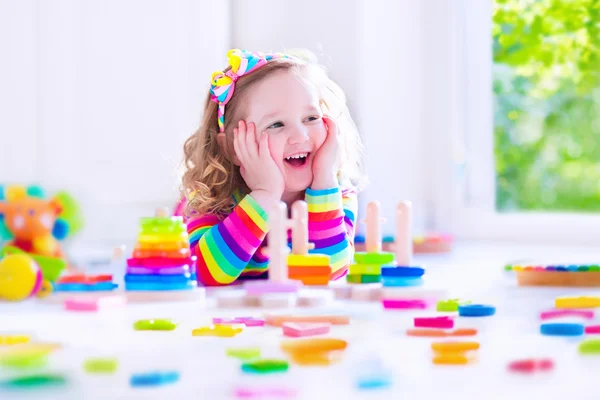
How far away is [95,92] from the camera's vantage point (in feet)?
6.75

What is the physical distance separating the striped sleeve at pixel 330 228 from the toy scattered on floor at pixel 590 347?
0.65 m

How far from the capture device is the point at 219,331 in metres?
0.71

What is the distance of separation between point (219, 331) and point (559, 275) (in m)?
0.51

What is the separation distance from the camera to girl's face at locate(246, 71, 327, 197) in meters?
1.29

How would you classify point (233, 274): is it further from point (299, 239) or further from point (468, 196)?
point (468, 196)

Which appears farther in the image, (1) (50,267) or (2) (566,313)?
(1) (50,267)

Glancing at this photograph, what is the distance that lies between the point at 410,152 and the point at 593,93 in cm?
92

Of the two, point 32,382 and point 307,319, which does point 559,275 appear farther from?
point 32,382

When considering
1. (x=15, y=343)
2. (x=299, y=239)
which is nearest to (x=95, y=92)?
(x=299, y=239)

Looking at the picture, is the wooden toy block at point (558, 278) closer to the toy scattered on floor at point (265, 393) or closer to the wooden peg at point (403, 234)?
the wooden peg at point (403, 234)

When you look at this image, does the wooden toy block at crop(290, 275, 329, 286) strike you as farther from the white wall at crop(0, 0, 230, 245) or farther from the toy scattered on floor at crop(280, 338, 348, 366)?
the white wall at crop(0, 0, 230, 245)

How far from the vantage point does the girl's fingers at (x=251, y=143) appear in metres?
1.27

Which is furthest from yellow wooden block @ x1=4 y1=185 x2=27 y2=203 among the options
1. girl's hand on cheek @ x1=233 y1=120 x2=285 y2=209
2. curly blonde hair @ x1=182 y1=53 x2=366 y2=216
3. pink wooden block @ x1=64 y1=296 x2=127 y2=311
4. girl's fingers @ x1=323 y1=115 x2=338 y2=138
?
pink wooden block @ x1=64 y1=296 x2=127 y2=311

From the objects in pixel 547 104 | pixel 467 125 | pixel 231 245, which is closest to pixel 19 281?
pixel 231 245
